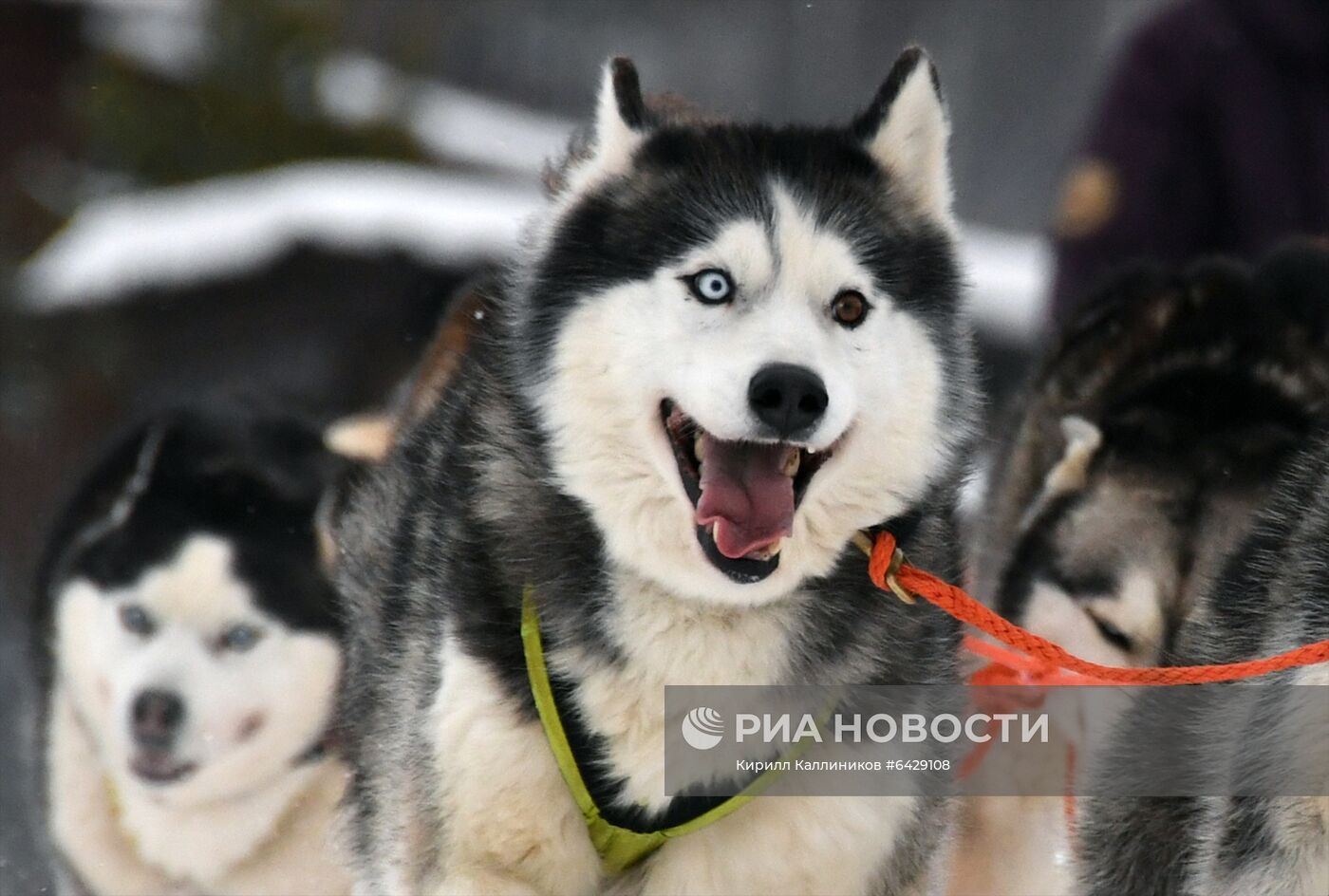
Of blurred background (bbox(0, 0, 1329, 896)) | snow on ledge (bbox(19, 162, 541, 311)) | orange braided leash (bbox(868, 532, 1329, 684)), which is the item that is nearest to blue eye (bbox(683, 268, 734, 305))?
orange braided leash (bbox(868, 532, 1329, 684))

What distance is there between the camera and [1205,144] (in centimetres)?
481

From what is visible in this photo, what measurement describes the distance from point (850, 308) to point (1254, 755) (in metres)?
0.79

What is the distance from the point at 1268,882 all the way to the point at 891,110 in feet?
3.65

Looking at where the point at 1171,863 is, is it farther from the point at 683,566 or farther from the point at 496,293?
the point at 496,293

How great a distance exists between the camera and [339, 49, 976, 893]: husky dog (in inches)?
79.5

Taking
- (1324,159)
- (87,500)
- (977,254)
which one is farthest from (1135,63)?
(977,254)

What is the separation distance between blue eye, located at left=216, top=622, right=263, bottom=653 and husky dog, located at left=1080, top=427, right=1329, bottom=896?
5.83 feet

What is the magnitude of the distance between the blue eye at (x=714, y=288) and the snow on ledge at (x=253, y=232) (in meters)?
5.42

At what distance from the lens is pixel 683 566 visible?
2.06 m

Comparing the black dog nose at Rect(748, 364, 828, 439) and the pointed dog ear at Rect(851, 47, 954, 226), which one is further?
the pointed dog ear at Rect(851, 47, 954, 226)

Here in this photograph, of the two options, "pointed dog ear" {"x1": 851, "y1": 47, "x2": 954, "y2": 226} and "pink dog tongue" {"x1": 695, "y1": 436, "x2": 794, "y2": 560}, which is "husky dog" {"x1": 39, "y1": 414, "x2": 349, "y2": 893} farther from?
"pointed dog ear" {"x1": 851, "y1": 47, "x2": 954, "y2": 226}

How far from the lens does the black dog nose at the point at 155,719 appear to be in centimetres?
329

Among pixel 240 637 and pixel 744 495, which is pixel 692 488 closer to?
pixel 744 495

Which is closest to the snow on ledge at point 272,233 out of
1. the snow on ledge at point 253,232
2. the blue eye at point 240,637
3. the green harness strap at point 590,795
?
the snow on ledge at point 253,232
